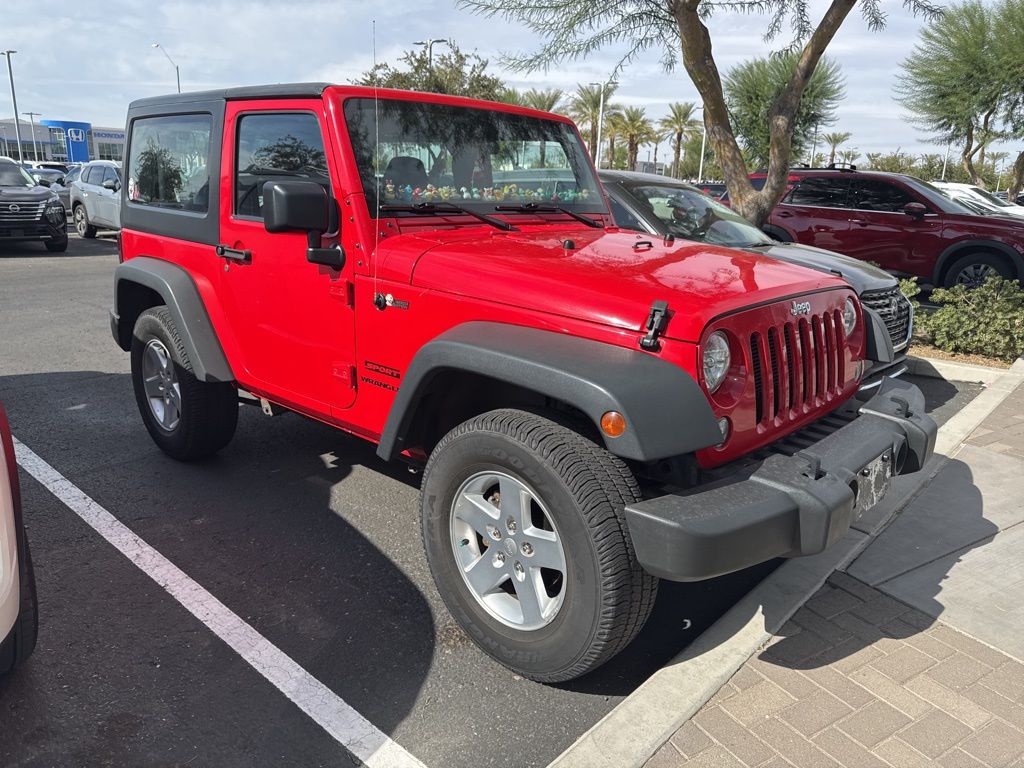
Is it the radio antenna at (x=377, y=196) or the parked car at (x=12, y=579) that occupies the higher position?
the radio antenna at (x=377, y=196)

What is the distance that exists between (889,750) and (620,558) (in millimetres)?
1011

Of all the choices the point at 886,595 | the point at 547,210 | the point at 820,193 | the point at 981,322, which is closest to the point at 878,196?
the point at 820,193

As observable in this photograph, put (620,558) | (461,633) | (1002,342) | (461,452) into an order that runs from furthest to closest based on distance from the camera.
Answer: (1002,342), (461,633), (461,452), (620,558)

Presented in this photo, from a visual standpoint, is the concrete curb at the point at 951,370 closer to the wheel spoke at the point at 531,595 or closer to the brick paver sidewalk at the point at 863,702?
the brick paver sidewalk at the point at 863,702

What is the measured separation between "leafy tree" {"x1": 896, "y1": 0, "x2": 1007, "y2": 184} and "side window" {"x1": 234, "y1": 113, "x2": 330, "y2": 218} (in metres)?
18.7

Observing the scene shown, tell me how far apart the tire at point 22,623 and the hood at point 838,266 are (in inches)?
196

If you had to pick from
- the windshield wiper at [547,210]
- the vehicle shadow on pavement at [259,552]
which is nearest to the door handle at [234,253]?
the windshield wiper at [547,210]

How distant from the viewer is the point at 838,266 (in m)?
6.24

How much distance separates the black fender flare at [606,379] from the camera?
7.65 feet

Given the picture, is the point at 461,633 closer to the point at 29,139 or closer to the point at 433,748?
the point at 433,748

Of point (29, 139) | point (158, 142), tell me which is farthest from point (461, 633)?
point (29, 139)

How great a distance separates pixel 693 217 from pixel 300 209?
16.2 ft

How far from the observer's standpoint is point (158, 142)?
4.48m

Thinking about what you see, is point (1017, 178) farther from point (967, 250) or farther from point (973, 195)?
point (967, 250)
